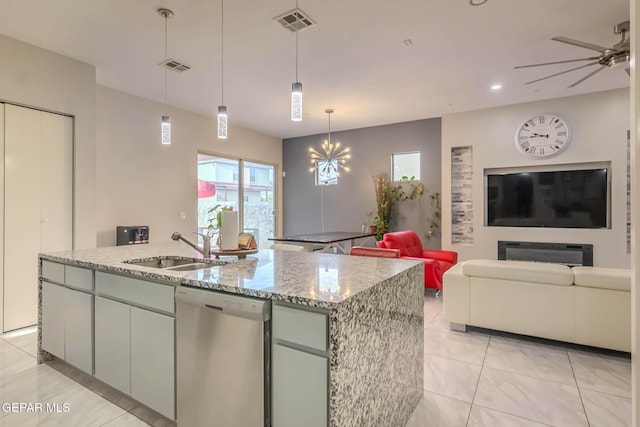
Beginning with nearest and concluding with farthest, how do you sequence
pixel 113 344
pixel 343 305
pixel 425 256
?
pixel 343 305, pixel 113 344, pixel 425 256

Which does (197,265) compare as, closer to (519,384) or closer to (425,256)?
(519,384)

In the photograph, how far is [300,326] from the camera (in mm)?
1387

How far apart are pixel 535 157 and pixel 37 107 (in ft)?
21.6

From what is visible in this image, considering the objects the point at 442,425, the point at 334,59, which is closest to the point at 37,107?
the point at 334,59

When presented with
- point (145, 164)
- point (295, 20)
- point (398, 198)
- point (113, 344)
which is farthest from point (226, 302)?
point (398, 198)

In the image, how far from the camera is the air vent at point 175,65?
376 centimetres

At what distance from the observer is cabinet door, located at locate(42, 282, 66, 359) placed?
2.51 meters

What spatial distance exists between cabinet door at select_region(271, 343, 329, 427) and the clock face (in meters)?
5.37

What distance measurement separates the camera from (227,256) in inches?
102

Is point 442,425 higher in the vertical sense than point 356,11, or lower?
lower

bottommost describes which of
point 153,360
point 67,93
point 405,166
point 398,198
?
point 153,360

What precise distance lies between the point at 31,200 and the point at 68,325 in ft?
6.19

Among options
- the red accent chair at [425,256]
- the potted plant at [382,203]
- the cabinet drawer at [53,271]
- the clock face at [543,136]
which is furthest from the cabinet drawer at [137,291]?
the clock face at [543,136]

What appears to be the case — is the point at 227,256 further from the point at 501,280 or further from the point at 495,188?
the point at 495,188
